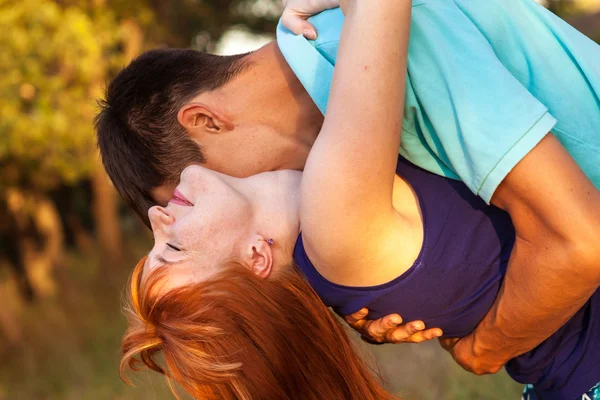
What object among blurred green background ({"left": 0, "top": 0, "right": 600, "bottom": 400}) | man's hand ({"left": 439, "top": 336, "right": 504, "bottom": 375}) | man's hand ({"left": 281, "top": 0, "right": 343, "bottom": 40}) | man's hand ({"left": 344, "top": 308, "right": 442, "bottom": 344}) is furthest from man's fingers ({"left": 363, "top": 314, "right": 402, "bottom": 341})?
blurred green background ({"left": 0, "top": 0, "right": 600, "bottom": 400})

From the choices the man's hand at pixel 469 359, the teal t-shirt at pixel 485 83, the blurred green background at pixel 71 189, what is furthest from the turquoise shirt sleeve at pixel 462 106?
the blurred green background at pixel 71 189

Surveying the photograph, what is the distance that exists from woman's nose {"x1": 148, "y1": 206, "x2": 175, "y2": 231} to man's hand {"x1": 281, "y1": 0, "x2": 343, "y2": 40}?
0.67 metres

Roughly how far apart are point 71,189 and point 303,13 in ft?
45.5

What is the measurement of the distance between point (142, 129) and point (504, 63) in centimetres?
136

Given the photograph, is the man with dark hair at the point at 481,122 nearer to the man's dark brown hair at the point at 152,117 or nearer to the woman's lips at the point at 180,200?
the man's dark brown hair at the point at 152,117

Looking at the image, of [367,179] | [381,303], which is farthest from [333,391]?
[367,179]

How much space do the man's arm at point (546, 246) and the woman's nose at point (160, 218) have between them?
986mm

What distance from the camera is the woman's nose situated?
7.68 ft

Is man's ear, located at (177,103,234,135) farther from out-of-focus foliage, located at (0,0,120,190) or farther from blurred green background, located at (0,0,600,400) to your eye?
out-of-focus foliage, located at (0,0,120,190)

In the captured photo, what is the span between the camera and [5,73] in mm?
7637

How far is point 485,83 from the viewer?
5.90 feet

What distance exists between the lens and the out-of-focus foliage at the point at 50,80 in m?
7.64

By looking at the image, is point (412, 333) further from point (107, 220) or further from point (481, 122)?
point (107, 220)

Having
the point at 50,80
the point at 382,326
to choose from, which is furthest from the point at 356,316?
the point at 50,80
